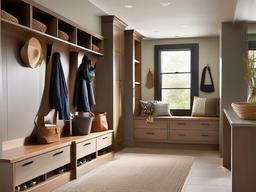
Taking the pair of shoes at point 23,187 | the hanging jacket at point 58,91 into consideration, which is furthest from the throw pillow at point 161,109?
the pair of shoes at point 23,187

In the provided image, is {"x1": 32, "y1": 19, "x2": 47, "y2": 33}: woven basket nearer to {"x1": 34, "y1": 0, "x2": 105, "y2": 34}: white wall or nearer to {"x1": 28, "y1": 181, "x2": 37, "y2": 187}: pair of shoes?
{"x1": 34, "y1": 0, "x2": 105, "y2": 34}: white wall

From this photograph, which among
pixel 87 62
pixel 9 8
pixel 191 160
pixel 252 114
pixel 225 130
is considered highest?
pixel 9 8

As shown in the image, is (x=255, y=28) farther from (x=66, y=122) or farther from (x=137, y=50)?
(x=66, y=122)

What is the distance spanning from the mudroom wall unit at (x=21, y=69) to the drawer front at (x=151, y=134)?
3058 millimetres

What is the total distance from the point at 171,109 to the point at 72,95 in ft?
11.1

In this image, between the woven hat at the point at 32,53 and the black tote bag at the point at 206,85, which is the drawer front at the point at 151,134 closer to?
the black tote bag at the point at 206,85

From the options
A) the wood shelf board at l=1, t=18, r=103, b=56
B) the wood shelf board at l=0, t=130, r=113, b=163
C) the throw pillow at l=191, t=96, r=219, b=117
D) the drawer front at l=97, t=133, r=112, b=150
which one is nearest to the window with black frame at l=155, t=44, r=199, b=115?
the throw pillow at l=191, t=96, r=219, b=117

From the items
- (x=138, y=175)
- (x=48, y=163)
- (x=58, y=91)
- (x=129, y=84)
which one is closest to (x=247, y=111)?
(x=138, y=175)

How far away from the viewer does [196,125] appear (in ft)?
22.3

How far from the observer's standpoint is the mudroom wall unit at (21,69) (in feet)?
11.5

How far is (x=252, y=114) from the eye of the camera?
10.8 ft

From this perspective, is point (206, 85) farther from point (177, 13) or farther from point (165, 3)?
point (165, 3)

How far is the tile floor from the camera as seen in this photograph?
386cm

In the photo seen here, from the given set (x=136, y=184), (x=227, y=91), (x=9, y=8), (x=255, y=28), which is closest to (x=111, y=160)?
(x=136, y=184)
